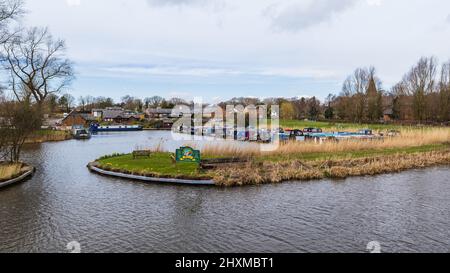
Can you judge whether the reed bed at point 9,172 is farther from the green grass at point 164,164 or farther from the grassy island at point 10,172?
the green grass at point 164,164

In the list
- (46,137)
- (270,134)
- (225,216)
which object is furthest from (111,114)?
(225,216)

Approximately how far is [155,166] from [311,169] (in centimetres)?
832

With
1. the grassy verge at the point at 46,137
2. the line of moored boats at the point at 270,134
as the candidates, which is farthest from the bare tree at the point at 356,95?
the grassy verge at the point at 46,137

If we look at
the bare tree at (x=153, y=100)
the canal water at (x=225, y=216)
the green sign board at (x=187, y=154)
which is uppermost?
the bare tree at (x=153, y=100)

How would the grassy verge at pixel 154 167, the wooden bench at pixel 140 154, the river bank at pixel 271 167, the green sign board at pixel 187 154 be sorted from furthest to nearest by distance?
the wooden bench at pixel 140 154 → the green sign board at pixel 187 154 → the grassy verge at pixel 154 167 → the river bank at pixel 271 167

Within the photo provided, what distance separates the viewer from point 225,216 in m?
12.1

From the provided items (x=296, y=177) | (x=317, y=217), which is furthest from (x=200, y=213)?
(x=296, y=177)

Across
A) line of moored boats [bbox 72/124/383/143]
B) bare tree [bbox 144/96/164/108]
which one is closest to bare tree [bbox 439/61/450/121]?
line of moored boats [bbox 72/124/383/143]

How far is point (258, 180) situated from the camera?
17.3 m

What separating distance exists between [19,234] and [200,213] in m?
5.39

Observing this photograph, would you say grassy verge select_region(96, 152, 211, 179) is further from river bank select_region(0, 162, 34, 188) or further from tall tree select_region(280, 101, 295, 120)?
tall tree select_region(280, 101, 295, 120)

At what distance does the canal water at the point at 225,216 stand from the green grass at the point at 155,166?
1.34 metres

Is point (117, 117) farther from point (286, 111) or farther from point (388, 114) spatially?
point (388, 114)

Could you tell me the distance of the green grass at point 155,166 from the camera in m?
18.0
